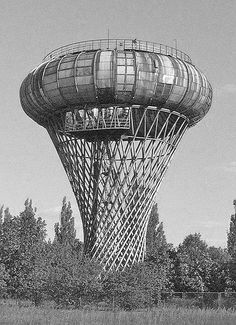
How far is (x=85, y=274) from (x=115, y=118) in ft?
44.2

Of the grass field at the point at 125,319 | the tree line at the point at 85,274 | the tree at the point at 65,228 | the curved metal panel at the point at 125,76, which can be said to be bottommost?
the grass field at the point at 125,319

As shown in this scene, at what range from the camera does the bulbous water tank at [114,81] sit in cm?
4706

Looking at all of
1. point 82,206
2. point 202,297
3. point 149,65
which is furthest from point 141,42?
point 202,297

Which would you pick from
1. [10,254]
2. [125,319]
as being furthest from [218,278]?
[125,319]

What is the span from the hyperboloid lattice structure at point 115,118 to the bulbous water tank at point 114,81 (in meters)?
0.08

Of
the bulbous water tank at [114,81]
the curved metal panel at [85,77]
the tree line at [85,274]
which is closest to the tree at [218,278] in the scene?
the tree line at [85,274]

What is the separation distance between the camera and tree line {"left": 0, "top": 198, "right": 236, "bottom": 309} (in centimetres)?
4028

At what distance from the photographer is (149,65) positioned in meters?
47.7

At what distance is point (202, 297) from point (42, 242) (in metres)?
13.1

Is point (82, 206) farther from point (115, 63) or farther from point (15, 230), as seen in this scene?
point (115, 63)

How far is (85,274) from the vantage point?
41344 millimetres

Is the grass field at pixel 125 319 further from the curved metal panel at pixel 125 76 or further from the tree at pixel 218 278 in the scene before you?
the curved metal panel at pixel 125 76

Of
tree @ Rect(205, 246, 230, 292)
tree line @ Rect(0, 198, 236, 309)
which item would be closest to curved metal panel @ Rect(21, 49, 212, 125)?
tree line @ Rect(0, 198, 236, 309)

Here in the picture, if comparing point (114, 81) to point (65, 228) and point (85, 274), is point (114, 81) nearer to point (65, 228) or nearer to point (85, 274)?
point (85, 274)
